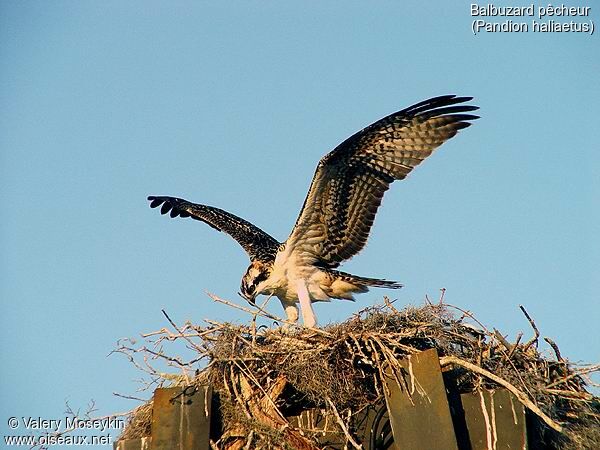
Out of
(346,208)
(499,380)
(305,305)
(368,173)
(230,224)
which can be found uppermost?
(230,224)

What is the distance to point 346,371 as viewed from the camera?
20.6 feet

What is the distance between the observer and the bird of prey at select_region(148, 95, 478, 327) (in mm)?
8367

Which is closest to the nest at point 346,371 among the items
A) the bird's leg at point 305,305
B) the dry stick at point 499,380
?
the dry stick at point 499,380

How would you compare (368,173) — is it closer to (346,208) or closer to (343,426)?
(346,208)

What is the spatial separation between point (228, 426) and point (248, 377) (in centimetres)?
40

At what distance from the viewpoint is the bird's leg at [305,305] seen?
8.30m

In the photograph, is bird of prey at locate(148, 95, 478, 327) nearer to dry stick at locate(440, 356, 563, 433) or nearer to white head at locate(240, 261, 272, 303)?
white head at locate(240, 261, 272, 303)

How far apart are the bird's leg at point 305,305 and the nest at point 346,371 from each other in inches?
61.2

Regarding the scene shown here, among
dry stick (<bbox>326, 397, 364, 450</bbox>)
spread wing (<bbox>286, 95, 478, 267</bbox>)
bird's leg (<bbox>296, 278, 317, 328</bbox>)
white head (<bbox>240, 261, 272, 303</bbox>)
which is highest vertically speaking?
spread wing (<bbox>286, 95, 478, 267</bbox>)

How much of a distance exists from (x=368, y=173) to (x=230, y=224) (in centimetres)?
223

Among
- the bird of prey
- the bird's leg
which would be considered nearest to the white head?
the bird of prey

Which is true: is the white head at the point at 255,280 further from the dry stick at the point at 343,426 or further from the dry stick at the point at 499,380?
the dry stick at the point at 499,380

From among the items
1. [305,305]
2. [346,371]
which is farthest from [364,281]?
[346,371]

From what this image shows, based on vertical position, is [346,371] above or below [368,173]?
below
